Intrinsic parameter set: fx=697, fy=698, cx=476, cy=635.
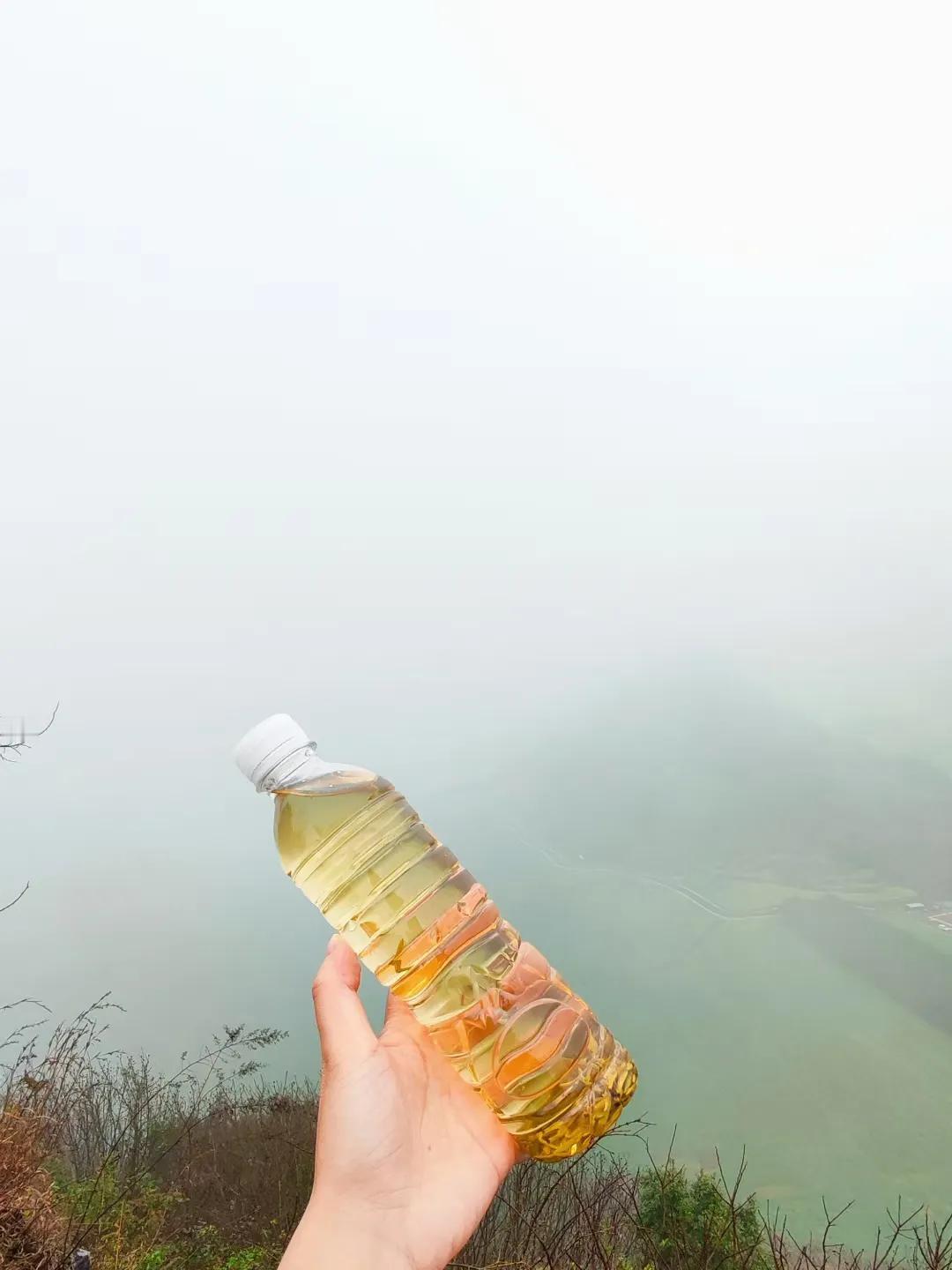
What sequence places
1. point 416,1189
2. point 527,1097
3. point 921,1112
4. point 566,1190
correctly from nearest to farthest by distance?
point 416,1189
point 527,1097
point 566,1190
point 921,1112

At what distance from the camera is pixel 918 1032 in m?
15.5

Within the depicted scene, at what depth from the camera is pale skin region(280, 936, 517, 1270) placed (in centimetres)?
113

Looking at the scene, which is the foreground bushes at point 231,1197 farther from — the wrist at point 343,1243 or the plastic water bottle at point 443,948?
the wrist at point 343,1243

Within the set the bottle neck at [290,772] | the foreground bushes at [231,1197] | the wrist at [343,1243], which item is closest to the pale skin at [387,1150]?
the wrist at [343,1243]

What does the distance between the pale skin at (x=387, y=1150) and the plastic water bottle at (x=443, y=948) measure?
0.06 meters

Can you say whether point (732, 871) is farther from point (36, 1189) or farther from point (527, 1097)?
point (527, 1097)

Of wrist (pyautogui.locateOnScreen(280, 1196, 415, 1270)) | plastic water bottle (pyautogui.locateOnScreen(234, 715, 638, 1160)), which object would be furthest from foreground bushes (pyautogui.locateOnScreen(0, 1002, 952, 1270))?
wrist (pyautogui.locateOnScreen(280, 1196, 415, 1270))

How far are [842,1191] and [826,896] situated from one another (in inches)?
320

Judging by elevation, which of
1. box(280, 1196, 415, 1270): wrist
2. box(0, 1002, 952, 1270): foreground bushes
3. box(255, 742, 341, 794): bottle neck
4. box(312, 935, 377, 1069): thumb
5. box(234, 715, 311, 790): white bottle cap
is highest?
box(234, 715, 311, 790): white bottle cap

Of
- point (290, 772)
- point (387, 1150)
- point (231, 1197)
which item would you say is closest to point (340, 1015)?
point (387, 1150)

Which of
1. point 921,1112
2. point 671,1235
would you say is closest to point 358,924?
point 671,1235

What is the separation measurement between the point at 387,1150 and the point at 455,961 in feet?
1.16

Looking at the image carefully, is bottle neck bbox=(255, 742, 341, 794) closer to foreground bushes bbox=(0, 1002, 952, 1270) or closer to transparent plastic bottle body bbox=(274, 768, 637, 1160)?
transparent plastic bottle body bbox=(274, 768, 637, 1160)

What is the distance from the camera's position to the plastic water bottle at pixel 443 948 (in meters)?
1.38
